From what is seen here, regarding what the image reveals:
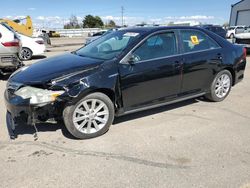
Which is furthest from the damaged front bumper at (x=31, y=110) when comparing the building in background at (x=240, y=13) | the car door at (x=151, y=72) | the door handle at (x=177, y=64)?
the building in background at (x=240, y=13)

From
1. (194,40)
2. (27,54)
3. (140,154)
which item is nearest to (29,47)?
(27,54)

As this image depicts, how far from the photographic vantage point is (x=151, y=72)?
4273 millimetres

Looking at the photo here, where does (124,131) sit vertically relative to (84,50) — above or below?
below

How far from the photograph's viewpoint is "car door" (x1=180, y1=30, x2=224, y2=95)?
4789 mm

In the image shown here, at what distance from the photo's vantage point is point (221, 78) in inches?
215

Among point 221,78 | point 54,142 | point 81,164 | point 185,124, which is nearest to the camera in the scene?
point 81,164

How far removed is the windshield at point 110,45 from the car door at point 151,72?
0.77 feet

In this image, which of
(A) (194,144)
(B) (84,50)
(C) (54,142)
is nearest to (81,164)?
(C) (54,142)

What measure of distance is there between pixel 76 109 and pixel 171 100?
71.6 inches

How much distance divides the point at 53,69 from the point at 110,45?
1193 millimetres

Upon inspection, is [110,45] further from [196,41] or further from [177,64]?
[196,41]

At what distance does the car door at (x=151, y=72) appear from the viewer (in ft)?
13.4

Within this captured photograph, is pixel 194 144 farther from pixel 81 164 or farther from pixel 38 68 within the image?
pixel 38 68

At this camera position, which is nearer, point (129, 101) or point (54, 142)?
point (54, 142)
